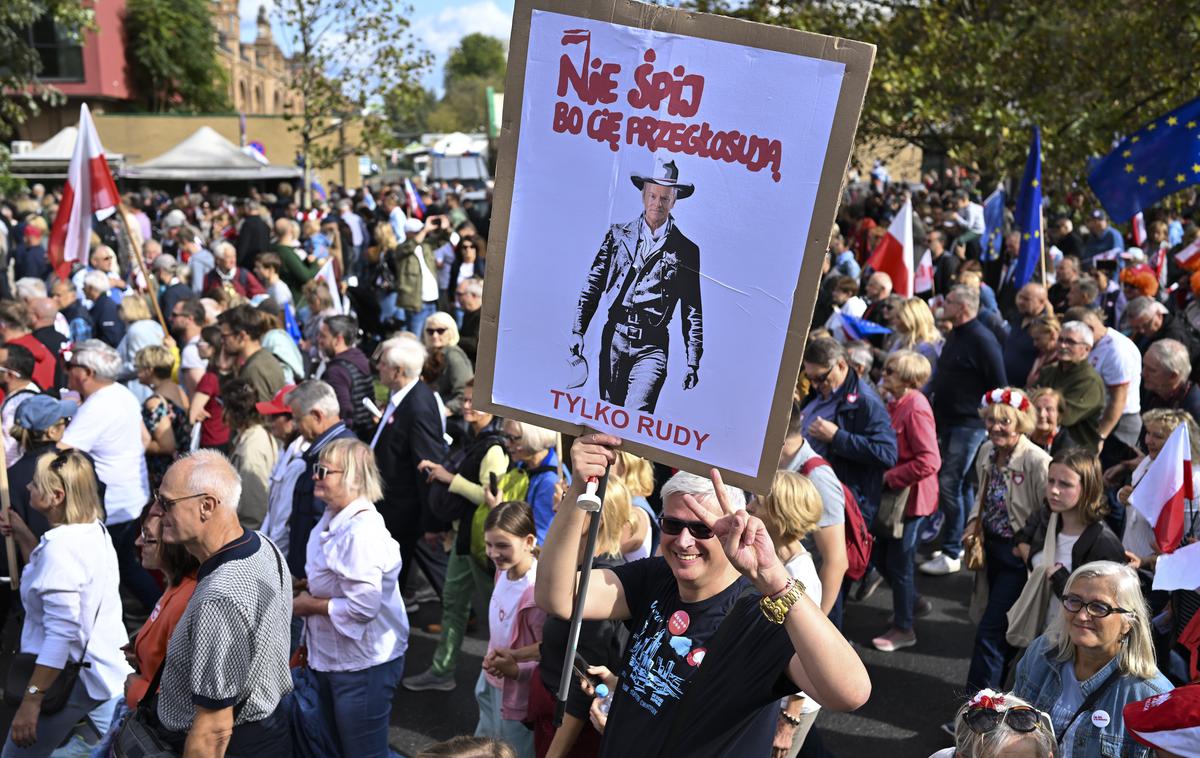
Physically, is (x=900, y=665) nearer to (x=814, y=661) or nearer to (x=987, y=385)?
(x=987, y=385)

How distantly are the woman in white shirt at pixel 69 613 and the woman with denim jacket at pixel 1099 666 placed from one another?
3.28m

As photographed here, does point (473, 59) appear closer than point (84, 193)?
No

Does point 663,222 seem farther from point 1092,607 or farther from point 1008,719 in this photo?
point 1092,607

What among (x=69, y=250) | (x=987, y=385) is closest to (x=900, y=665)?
(x=987, y=385)

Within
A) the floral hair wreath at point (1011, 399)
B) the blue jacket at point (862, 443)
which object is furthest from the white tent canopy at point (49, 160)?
the floral hair wreath at point (1011, 399)

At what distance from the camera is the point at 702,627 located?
3006 mm

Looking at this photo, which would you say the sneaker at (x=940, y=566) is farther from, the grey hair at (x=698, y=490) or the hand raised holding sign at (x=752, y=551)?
the hand raised holding sign at (x=752, y=551)

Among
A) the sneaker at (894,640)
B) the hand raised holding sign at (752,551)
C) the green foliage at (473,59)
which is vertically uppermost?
the hand raised holding sign at (752,551)

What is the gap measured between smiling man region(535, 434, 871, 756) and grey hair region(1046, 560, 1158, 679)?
1.39 meters

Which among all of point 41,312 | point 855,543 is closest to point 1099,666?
point 855,543

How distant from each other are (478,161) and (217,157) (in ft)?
37.5

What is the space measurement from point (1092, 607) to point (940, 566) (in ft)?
13.4

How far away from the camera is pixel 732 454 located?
2.72 metres

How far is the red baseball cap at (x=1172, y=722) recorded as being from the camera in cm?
284
